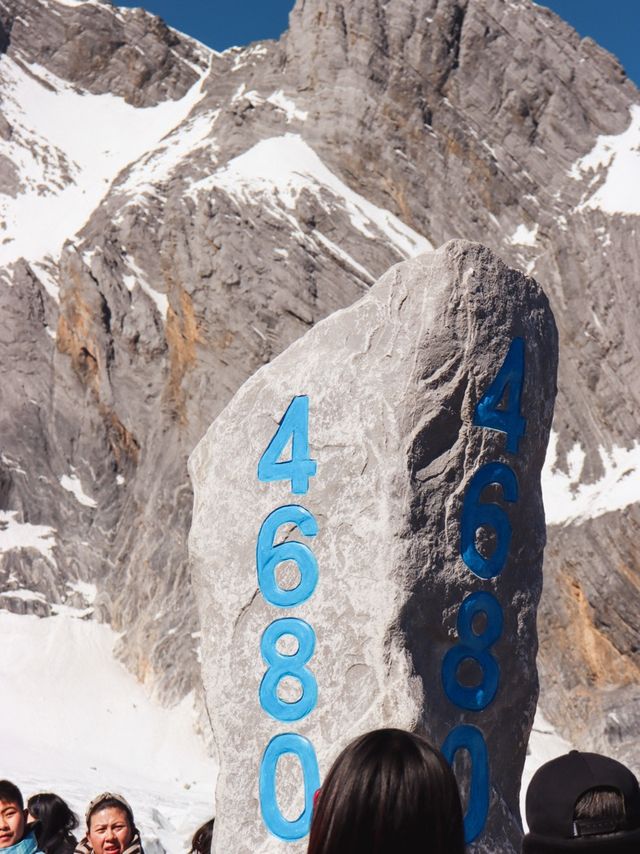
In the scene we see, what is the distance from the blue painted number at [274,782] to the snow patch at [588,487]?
35.6 feet

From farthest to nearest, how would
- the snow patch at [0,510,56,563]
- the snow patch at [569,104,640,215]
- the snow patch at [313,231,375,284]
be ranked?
the snow patch at [569,104,640,215] → the snow patch at [313,231,375,284] → the snow patch at [0,510,56,563]

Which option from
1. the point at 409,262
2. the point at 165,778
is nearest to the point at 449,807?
the point at 409,262

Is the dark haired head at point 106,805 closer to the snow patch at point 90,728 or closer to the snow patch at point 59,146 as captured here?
the snow patch at point 90,728

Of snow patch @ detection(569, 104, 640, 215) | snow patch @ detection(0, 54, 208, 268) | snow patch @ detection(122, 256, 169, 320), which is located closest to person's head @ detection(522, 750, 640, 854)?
snow patch @ detection(569, 104, 640, 215)

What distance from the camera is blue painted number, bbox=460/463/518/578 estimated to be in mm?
4789

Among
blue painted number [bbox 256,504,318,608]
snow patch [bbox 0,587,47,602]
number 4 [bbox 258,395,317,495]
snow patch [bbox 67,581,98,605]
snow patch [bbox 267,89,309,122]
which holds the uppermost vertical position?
snow patch [bbox 267,89,309,122]

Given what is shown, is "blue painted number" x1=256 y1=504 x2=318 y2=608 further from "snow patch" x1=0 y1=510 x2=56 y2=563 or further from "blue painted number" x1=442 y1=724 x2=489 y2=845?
"snow patch" x1=0 y1=510 x2=56 y2=563

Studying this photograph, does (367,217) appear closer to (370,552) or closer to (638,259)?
(638,259)

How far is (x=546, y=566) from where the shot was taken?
1530 centimetres

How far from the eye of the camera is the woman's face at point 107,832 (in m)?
3.69

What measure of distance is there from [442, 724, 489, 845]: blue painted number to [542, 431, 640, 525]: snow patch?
1050cm

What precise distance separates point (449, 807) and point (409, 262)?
3.83 metres

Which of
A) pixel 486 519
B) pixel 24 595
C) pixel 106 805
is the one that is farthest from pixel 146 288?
pixel 106 805

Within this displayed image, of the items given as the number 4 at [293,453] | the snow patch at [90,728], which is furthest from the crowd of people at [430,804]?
the snow patch at [90,728]
